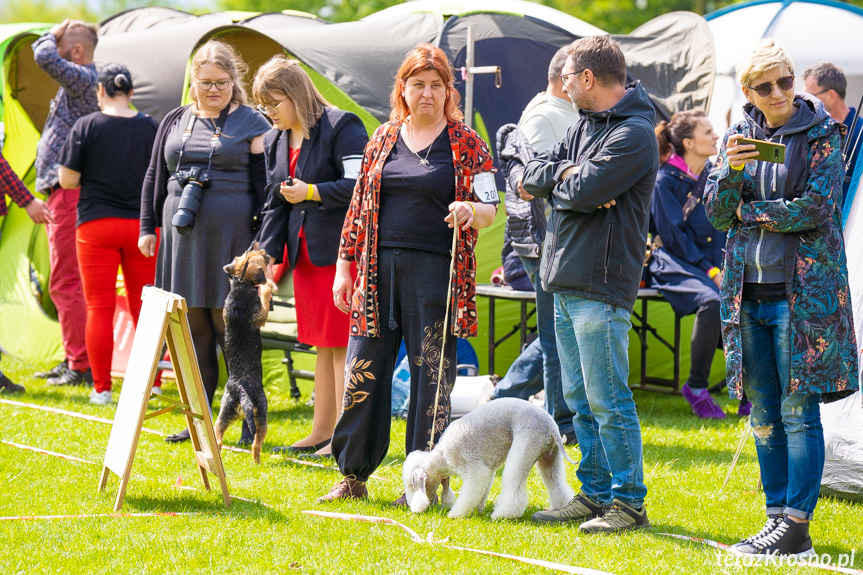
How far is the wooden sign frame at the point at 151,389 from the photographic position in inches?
146

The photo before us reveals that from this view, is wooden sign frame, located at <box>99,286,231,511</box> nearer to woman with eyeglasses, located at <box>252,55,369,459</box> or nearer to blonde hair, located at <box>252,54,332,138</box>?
woman with eyeglasses, located at <box>252,55,369,459</box>

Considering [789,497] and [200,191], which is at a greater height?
[200,191]

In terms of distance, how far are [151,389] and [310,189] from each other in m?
1.25

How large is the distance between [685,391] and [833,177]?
316 cm

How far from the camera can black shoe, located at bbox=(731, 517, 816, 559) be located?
3244 millimetres

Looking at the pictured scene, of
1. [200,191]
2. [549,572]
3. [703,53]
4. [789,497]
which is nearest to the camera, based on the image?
[549,572]

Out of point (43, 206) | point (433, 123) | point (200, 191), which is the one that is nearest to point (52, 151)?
point (43, 206)

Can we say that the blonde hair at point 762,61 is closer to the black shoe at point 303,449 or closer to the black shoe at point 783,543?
the black shoe at point 783,543

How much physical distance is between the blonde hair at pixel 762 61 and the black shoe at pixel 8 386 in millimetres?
5067

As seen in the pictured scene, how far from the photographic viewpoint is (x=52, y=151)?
6.73 m

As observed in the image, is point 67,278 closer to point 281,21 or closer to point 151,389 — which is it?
point 151,389

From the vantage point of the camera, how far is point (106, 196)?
5977 mm

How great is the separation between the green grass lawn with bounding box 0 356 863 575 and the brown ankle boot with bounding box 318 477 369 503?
0.23 ft

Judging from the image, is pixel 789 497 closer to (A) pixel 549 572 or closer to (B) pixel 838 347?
(B) pixel 838 347
